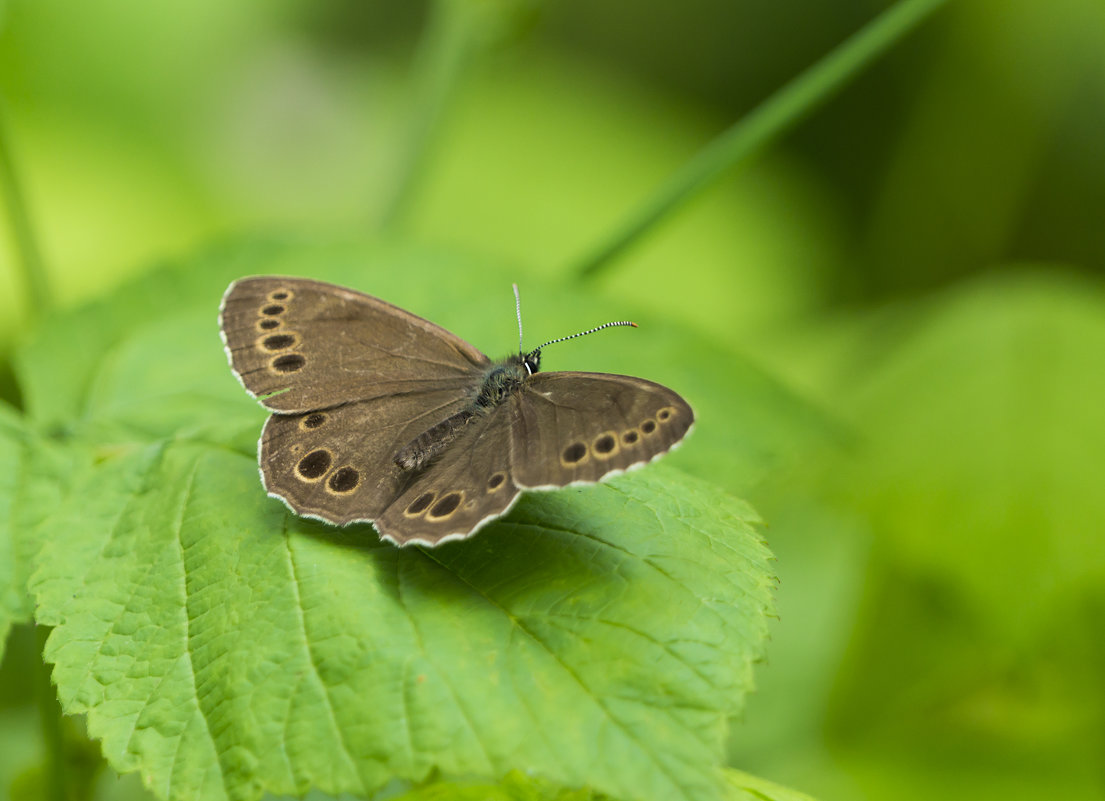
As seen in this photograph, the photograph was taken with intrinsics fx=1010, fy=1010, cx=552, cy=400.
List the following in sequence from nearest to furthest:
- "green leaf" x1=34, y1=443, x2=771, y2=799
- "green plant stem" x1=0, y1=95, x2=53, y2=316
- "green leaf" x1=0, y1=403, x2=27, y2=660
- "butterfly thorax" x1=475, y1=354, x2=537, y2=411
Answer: "green leaf" x1=34, y1=443, x2=771, y2=799 → "green leaf" x1=0, y1=403, x2=27, y2=660 → "butterfly thorax" x1=475, y1=354, x2=537, y2=411 → "green plant stem" x1=0, y1=95, x2=53, y2=316

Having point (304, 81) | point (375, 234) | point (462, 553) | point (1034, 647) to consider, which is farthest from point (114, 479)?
point (304, 81)

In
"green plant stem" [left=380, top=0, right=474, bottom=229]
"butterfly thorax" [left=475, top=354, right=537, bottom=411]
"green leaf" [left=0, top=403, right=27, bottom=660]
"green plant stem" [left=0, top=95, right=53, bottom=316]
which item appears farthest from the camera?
"green plant stem" [left=380, top=0, right=474, bottom=229]

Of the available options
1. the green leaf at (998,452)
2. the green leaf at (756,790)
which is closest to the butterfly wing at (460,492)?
the green leaf at (756,790)

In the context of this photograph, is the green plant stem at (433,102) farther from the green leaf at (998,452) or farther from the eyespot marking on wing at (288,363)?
the green leaf at (998,452)

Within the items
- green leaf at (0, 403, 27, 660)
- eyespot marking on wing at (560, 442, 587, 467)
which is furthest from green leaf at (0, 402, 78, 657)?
eyespot marking on wing at (560, 442, 587, 467)

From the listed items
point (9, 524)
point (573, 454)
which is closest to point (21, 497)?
point (9, 524)

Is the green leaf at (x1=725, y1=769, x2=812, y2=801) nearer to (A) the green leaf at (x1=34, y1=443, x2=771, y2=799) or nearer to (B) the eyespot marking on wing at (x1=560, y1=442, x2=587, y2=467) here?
A: (A) the green leaf at (x1=34, y1=443, x2=771, y2=799)

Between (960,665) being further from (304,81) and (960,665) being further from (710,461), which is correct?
(304,81)

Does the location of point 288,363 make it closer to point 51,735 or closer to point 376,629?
point 376,629
